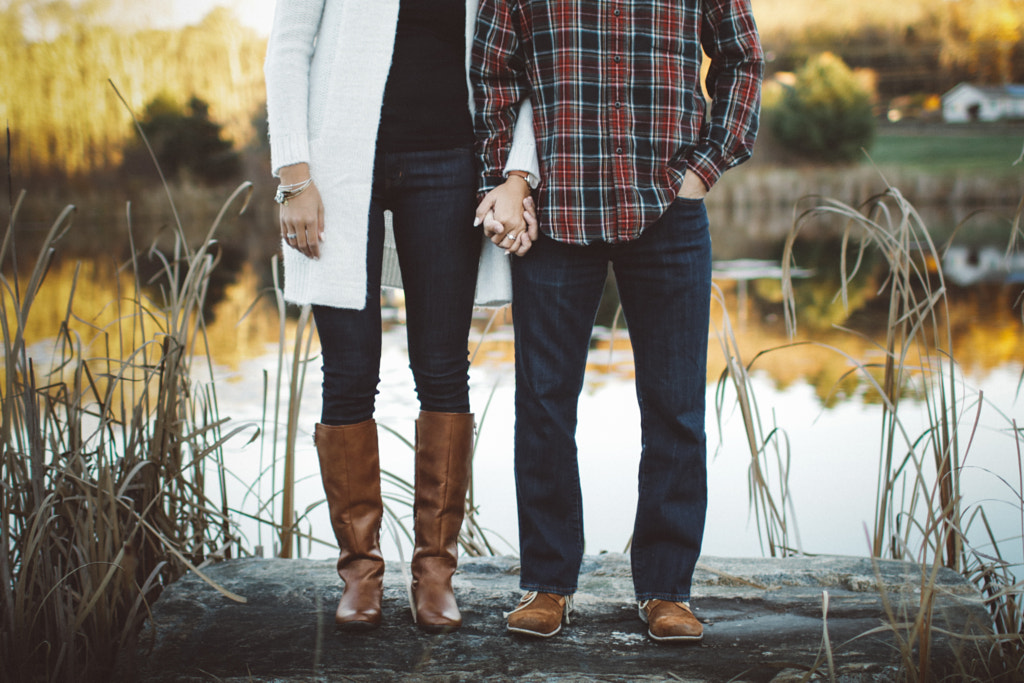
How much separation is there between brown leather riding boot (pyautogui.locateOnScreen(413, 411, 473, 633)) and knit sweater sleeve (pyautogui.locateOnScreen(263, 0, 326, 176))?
0.51 metres

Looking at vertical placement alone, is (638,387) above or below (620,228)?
below

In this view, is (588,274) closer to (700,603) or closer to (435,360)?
(435,360)

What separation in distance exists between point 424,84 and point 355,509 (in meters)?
0.75

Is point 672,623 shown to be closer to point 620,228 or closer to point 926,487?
point 926,487

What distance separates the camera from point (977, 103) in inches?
416

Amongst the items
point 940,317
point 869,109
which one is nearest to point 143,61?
point 940,317

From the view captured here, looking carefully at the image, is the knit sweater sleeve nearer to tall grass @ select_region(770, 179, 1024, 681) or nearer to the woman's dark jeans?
the woman's dark jeans

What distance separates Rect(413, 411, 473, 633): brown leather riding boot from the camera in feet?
5.07

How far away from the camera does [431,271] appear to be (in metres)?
1.46

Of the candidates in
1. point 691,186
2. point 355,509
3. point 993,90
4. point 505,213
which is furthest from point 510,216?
point 993,90

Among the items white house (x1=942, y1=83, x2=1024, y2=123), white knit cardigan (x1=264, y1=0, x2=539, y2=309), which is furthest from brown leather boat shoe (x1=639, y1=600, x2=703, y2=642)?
white house (x1=942, y1=83, x2=1024, y2=123)

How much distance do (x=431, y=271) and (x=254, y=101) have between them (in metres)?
6.15

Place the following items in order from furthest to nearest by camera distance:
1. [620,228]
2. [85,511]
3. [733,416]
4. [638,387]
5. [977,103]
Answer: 1. [977,103]
2. [733,416]
3. [85,511]
4. [638,387]
5. [620,228]

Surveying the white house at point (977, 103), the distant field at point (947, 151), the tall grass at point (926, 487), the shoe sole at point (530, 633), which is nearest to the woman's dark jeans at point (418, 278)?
the shoe sole at point (530, 633)
